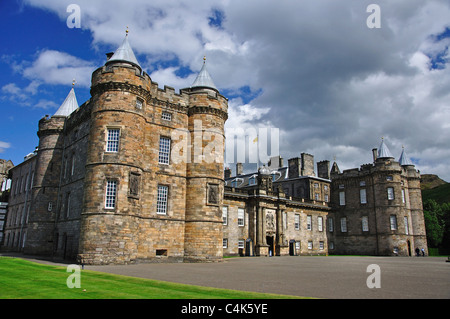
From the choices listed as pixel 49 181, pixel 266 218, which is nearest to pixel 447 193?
pixel 266 218

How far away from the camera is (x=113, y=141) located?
2434 cm

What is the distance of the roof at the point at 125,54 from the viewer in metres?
25.9

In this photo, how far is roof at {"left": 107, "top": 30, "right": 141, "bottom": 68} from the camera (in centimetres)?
2588

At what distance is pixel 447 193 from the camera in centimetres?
11369

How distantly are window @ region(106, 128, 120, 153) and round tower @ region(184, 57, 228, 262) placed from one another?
262 inches

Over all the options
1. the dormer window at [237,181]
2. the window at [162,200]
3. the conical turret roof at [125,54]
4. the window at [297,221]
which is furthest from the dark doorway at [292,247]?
the conical turret roof at [125,54]

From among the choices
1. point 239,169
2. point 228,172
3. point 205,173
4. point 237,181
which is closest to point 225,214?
point 205,173

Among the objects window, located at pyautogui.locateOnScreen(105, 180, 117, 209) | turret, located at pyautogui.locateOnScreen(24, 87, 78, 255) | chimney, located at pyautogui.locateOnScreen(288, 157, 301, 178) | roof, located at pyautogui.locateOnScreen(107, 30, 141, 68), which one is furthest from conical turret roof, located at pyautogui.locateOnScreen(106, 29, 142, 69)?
chimney, located at pyautogui.locateOnScreen(288, 157, 301, 178)

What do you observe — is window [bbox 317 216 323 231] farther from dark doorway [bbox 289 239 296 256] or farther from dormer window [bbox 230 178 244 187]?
dormer window [bbox 230 178 244 187]

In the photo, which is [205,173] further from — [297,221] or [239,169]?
[239,169]

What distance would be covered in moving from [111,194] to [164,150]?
644 cm

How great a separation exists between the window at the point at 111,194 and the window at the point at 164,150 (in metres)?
5.06

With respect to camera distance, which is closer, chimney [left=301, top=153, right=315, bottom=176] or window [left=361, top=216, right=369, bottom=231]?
window [left=361, top=216, right=369, bottom=231]
